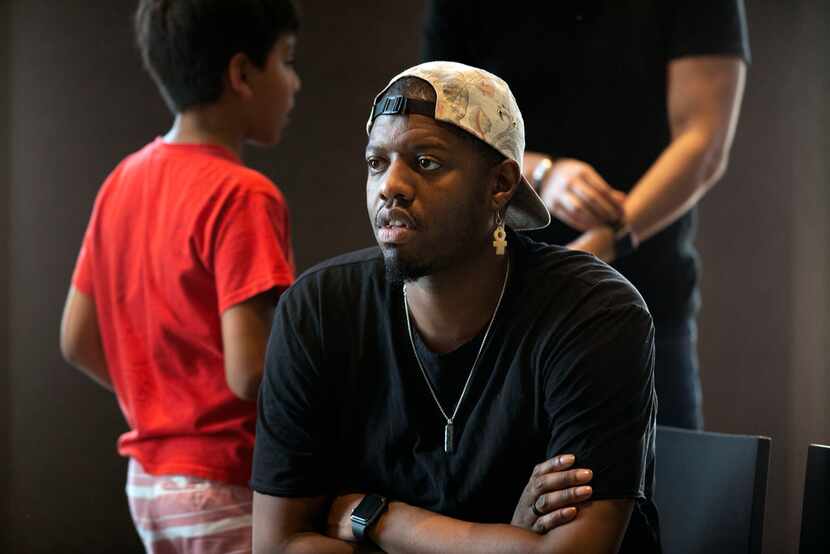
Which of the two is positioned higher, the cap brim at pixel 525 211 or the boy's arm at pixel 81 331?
the cap brim at pixel 525 211

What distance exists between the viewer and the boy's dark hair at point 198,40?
6.76 feet

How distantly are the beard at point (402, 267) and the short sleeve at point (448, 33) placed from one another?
1053 mm

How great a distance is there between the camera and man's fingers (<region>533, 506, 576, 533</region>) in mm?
1450

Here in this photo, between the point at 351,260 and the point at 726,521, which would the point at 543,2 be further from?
the point at 726,521


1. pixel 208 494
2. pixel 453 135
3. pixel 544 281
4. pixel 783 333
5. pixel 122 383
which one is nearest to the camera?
pixel 453 135

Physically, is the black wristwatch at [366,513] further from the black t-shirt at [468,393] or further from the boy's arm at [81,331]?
the boy's arm at [81,331]

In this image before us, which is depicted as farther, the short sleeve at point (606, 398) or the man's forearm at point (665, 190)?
the man's forearm at point (665, 190)

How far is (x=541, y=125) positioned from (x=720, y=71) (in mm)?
443

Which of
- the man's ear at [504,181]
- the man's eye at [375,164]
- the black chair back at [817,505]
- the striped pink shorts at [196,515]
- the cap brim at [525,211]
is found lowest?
the striped pink shorts at [196,515]

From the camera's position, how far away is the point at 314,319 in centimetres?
171

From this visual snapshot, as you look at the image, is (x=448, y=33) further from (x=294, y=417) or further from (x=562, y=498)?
(x=562, y=498)

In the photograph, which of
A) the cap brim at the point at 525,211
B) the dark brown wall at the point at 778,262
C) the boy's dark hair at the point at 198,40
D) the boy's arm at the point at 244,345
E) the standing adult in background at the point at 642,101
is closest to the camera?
the cap brim at the point at 525,211

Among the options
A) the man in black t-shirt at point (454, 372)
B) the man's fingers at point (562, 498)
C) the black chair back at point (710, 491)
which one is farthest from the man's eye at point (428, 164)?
the black chair back at point (710, 491)

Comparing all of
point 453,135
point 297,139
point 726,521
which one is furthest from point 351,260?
point 297,139
